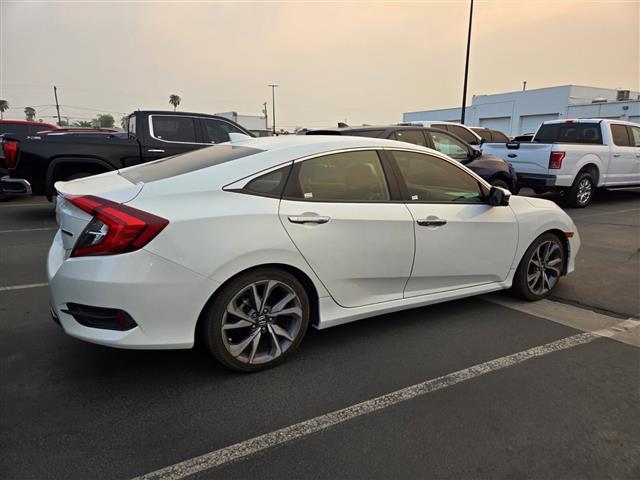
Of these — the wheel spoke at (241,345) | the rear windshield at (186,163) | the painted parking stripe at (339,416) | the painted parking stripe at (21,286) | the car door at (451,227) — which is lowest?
the painted parking stripe at (339,416)

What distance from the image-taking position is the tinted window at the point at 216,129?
8.45m

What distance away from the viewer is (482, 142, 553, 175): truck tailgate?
31.7 ft

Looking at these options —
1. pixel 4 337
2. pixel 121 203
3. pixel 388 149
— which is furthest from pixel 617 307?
pixel 4 337

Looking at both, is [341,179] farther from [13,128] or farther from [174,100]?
[174,100]

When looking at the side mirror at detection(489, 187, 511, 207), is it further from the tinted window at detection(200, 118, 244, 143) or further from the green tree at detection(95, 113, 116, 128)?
the green tree at detection(95, 113, 116, 128)

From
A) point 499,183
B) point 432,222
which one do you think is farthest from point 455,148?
point 432,222

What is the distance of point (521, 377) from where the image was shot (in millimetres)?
2953

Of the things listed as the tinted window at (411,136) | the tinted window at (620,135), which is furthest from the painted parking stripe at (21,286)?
the tinted window at (620,135)

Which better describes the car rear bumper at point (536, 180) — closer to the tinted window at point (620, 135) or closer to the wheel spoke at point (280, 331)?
the tinted window at point (620, 135)

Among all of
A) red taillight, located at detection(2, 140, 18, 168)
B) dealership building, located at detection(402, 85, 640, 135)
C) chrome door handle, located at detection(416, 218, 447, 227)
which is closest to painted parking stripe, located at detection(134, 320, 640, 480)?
chrome door handle, located at detection(416, 218, 447, 227)

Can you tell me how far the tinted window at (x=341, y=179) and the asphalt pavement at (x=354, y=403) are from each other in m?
1.14

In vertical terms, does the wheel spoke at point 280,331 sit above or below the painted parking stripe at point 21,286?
above

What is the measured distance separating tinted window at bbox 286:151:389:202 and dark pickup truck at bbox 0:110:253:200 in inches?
218

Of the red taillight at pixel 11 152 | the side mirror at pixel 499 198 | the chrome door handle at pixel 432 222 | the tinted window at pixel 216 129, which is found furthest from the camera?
the tinted window at pixel 216 129
